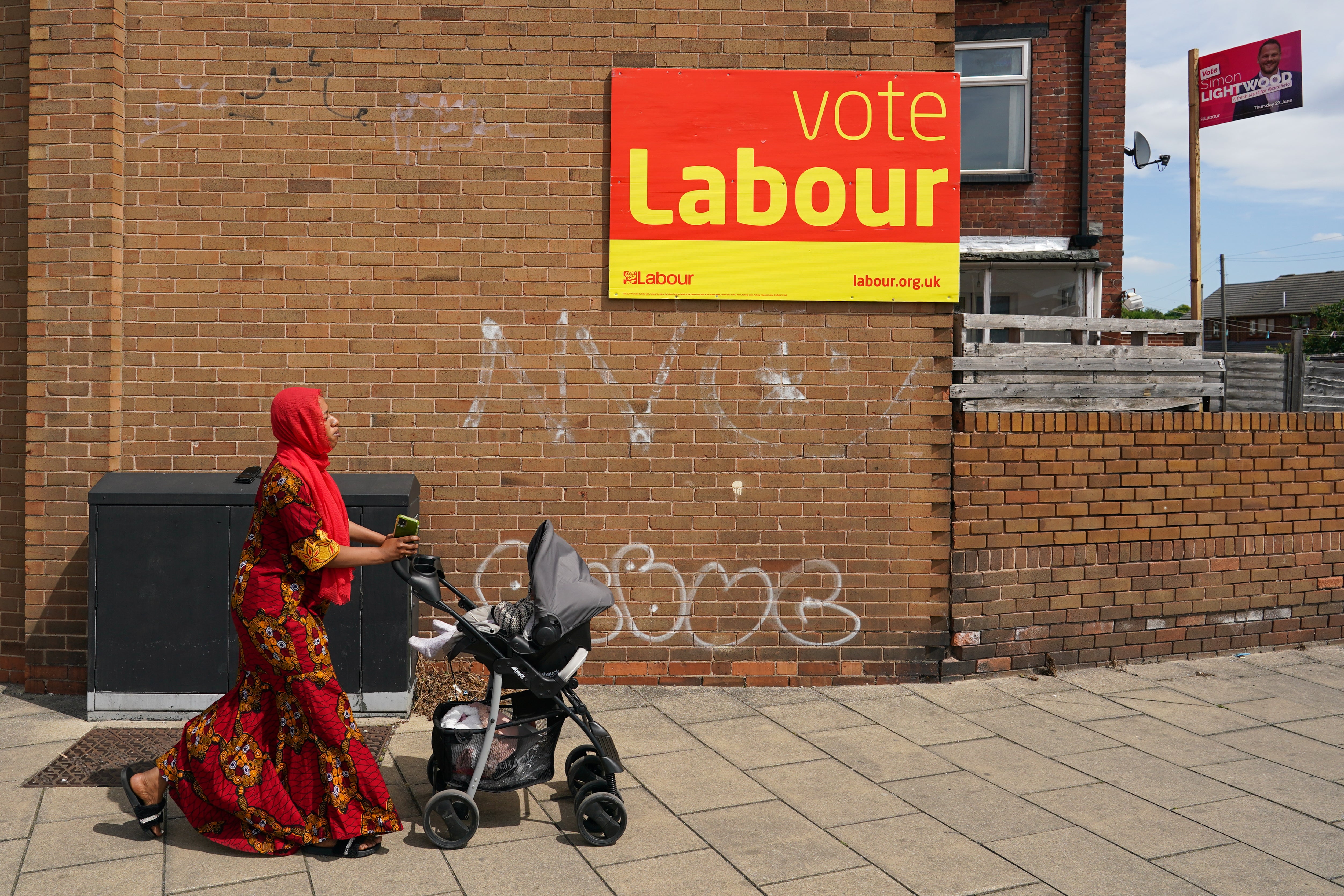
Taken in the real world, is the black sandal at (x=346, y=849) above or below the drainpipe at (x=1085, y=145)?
below

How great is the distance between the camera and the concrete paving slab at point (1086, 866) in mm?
3867

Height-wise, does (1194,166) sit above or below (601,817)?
above

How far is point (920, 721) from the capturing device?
5.83 m

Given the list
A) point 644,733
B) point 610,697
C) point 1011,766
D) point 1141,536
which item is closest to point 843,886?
point 1011,766

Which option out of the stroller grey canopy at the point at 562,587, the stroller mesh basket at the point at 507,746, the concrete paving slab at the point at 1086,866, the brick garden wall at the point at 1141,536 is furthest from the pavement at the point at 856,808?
the stroller grey canopy at the point at 562,587

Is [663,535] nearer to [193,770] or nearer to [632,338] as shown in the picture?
[632,338]

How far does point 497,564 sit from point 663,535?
1018 mm

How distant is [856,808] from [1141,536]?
3.50 m

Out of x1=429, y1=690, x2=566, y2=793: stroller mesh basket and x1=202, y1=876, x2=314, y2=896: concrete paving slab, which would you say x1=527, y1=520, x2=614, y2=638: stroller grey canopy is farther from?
x1=202, y1=876, x2=314, y2=896: concrete paving slab

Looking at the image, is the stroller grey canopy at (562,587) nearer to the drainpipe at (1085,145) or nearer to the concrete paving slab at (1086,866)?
the concrete paving slab at (1086,866)

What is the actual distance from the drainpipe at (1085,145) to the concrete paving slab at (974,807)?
406 inches

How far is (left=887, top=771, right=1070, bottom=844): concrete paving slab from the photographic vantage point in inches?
173

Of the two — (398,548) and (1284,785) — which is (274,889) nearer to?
(398,548)

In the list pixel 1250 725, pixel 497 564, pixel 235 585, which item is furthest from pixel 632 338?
pixel 1250 725
